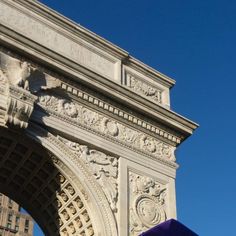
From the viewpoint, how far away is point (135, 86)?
58.2 ft

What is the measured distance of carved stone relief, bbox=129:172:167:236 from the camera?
1501cm

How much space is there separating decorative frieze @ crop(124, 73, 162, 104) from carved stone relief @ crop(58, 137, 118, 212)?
3.14 m

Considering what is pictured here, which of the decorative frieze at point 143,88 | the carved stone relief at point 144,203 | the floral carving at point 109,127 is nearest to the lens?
the carved stone relief at point 144,203

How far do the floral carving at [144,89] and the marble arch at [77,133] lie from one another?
0.16 m

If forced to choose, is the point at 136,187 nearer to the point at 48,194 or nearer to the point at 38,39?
the point at 48,194

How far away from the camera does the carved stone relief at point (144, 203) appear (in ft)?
49.2

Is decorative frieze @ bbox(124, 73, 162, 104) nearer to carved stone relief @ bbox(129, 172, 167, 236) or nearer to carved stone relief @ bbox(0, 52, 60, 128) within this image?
carved stone relief @ bbox(129, 172, 167, 236)

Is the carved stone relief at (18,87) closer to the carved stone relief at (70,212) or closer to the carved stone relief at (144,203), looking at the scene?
the carved stone relief at (70,212)

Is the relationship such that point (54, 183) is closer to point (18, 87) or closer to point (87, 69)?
point (18, 87)

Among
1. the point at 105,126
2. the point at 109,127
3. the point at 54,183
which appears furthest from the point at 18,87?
the point at 109,127

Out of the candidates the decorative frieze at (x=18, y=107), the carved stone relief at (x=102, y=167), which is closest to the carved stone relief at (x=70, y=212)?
the carved stone relief at (x=102, y=167)

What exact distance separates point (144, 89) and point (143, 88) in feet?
0.17

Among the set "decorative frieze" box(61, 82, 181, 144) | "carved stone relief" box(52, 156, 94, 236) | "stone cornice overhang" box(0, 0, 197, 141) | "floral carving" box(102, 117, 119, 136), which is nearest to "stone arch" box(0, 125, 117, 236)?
"carved stone relief" box(52, 156, 94, 236)

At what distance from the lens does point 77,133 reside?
14.9 meters
